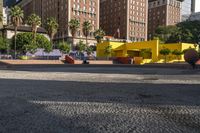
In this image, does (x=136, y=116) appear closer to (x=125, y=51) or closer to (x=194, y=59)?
(x=194, y=59)

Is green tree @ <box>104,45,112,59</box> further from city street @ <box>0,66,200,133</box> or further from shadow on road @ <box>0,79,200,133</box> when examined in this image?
city street @ <box>0,66,200,133</box>

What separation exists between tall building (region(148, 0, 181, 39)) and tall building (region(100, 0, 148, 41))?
1618 cm

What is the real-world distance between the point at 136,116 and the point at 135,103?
5.92 feet

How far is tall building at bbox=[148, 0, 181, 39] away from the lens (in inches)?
6304

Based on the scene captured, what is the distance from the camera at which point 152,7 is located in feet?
560

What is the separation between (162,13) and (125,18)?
35.4 meters

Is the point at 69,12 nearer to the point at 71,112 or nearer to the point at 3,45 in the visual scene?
the point at 3,45

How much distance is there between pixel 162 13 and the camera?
162125mm

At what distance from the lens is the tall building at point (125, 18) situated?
138m

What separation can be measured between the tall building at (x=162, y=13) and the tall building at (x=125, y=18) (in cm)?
1618

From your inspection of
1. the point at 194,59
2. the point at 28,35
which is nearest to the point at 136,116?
the point at 194,59

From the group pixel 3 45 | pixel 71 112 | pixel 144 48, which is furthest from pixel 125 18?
pixel 71 112

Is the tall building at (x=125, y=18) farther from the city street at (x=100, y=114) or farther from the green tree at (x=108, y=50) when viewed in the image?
the city street at (x=100, y=114)

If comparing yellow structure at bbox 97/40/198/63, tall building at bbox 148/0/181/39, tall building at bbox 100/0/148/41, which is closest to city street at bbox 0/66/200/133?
yellow structure at bbox 97/40/198/63
